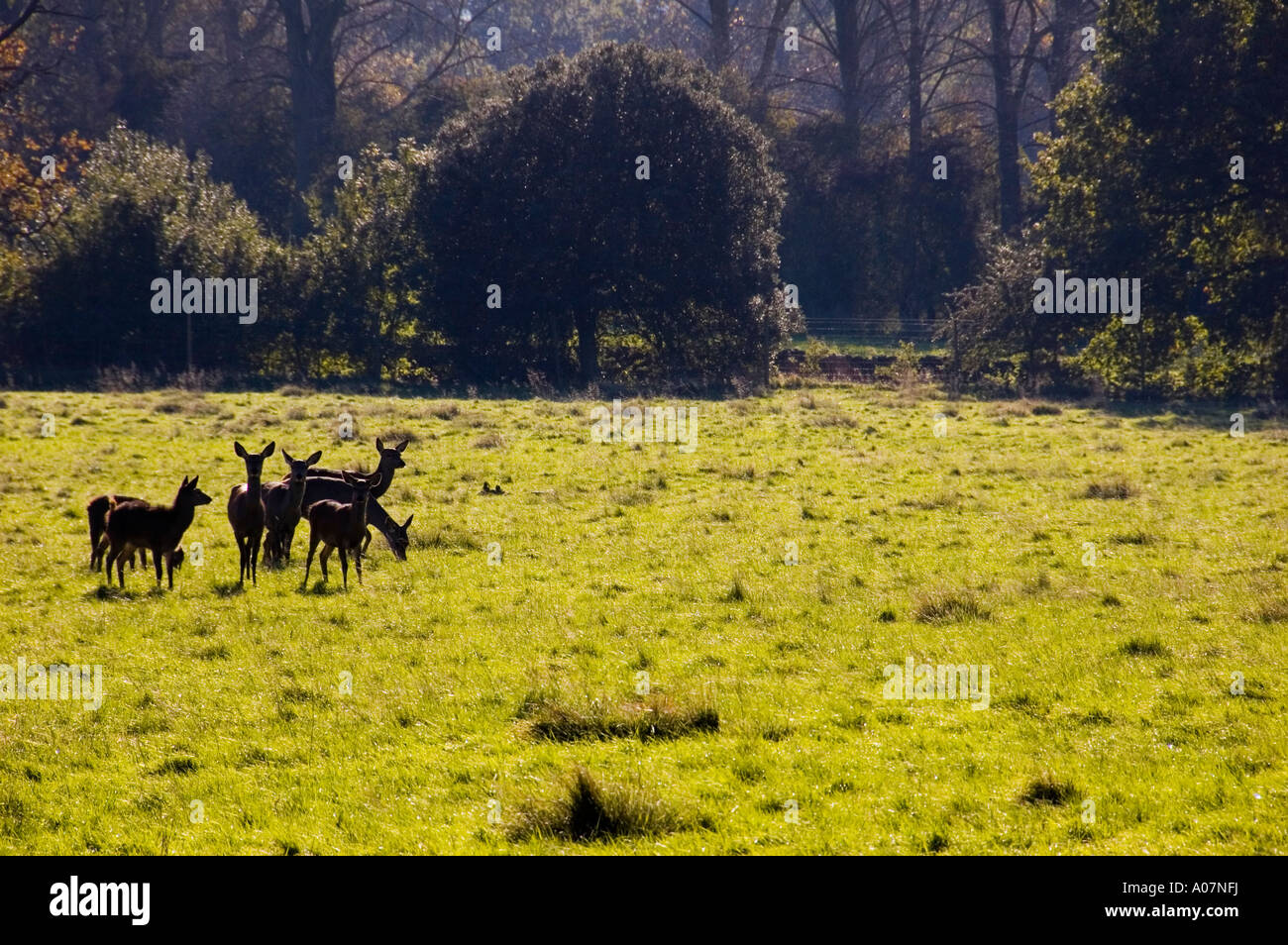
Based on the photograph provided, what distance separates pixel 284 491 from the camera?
15719 mm

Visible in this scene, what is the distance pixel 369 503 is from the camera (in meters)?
16.9

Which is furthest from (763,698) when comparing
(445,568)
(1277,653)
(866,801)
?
(445,568)

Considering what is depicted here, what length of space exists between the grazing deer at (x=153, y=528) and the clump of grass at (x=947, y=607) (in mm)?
8431

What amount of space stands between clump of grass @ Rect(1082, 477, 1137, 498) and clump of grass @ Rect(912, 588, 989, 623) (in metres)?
8.92

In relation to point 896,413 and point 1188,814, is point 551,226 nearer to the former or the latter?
point 896,413

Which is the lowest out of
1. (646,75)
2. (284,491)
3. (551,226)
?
(284,491)

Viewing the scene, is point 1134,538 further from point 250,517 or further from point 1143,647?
point 250,517

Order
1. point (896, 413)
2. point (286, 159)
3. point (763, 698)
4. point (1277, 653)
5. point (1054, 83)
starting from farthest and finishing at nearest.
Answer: point (286, 159) < point (1054, 83) < point (896, 413) < point (1277, 653) < point (763, 698)

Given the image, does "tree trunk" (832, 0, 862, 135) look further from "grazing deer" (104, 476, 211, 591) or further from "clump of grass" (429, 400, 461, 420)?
"grazing deer" (104, 476, 211, 591)

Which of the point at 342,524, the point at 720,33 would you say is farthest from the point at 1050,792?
the point at 720,33

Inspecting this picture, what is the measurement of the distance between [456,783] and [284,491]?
7.71 m

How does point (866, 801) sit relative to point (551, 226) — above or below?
below

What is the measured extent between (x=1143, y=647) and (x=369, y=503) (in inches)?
382

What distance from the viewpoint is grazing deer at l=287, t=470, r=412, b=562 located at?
1652 centimetres
